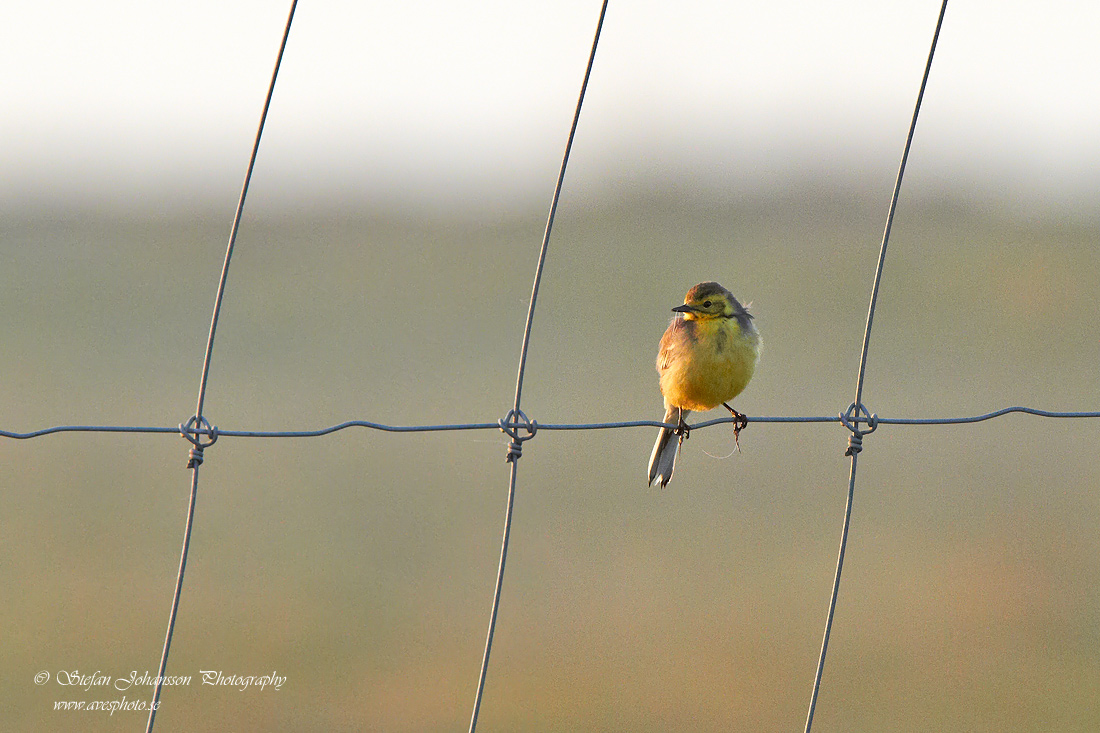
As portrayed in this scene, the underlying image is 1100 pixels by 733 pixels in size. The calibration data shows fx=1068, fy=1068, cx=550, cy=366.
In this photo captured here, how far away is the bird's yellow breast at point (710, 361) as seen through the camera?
199 inches

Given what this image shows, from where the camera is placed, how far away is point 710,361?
16.6 feet

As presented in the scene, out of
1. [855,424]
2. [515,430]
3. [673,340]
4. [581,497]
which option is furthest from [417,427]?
[581,497]

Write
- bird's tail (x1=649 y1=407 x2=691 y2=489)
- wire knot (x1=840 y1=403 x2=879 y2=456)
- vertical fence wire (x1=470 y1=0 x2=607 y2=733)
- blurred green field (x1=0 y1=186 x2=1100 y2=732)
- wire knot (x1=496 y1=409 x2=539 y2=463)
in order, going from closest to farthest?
vertical fence wire (x1=470 y1=0 x2=607 y2=733), wire knot (x1=496 y1=409 x2=539 y2=463), wire knot (x1=840 y1=403 x2=879 y2=456), bird's tail (x1=649 y1=407 x2=691 y2=489), blurred green field (x1=0 y1=186 x2=1100 y2=732)

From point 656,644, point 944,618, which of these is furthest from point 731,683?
point 944,618

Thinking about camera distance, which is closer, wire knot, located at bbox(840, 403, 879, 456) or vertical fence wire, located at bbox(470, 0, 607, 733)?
vertical fence wire, located at bbox(470, 0, 607, 733)

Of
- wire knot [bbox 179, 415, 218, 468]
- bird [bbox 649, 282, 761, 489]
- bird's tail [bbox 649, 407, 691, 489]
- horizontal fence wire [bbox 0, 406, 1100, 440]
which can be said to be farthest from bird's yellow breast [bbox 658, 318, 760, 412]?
wire knot [bbox 179, 415, 218, 468]

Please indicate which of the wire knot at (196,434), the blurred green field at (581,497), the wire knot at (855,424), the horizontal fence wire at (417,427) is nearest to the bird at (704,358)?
the horizontal fence wire at (417,427)

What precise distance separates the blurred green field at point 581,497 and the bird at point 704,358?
22.1 feet

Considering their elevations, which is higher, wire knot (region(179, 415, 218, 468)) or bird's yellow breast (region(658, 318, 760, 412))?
bird's yellow breast (region(658, 318, 760, 412))

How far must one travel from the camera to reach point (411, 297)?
3144cm

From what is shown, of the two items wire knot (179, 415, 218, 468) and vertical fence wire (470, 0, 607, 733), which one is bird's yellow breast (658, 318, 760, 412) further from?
wire knot (179, 415, 218, 468)

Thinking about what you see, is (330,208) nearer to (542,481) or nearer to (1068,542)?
(542,481)

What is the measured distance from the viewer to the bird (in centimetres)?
505

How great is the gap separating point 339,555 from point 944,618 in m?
8.22
